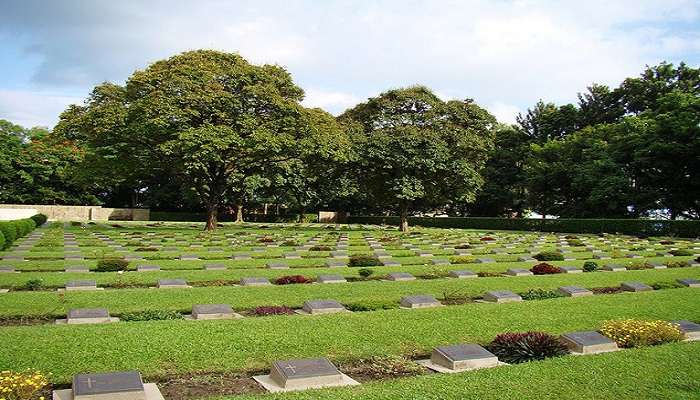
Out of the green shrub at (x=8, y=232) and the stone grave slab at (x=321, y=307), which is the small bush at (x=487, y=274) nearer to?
the stone grave slab at (x=321, y=307)

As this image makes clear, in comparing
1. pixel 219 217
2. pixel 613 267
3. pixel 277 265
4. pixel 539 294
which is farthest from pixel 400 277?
pixel 219 217

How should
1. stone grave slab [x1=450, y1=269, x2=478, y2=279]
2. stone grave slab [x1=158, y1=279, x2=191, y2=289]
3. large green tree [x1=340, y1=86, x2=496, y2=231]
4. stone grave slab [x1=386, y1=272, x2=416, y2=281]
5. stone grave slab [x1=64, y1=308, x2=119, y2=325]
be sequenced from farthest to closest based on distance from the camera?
large green tree [x1=340, y1=86, x2=496, y2=231]
stone grave slab [x1=450, y1=269, x2=478, y2=279]
stone grave slab [x1=386, y1=272, x2=416, y2=281]
stone grave slab [x1=158, y1=279, x2=191, y2=289]
stone grave slab [x1=64, y1=308, x2=119, y2=325]

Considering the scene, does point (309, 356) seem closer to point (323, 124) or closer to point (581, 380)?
point (581, 380)

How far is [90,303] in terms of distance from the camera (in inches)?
352

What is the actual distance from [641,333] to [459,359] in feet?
8.82

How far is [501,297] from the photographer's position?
33.0 ft

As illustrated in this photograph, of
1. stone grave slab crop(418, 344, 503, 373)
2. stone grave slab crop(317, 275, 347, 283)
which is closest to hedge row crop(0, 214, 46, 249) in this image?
stone grave slab crop(317, 275, 347, 283)

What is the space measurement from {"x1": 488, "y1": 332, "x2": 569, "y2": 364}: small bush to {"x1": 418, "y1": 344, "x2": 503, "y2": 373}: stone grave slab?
31cm

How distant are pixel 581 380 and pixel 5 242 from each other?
18.9m

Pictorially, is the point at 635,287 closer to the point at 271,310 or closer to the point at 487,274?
the point at 487,274

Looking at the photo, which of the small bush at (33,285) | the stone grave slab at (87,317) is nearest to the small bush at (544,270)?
the stone grave slab at (87,317)

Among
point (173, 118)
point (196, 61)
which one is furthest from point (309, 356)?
point (196, 61)

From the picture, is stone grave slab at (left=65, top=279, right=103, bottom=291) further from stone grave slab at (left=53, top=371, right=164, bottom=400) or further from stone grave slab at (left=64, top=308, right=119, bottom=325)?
stone grave slab at (left=53, top=371, right=164, bottom=400)

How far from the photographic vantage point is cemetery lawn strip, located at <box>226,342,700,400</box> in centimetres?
476
